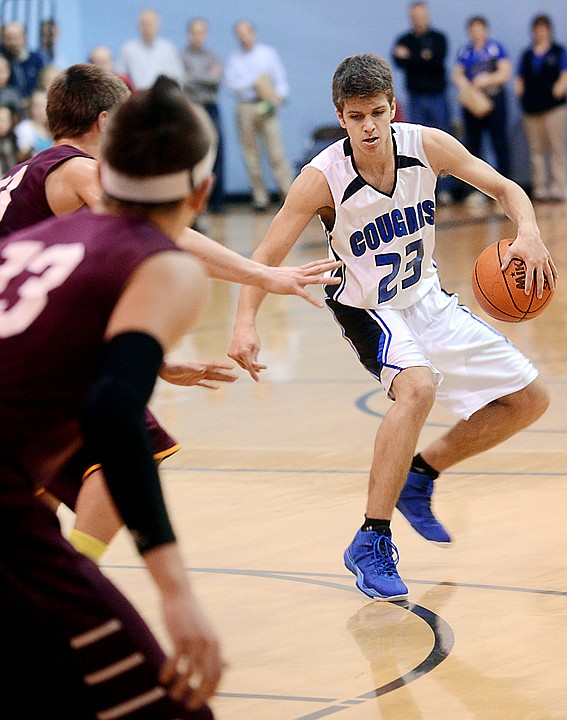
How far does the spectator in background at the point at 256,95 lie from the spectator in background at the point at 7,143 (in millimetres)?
4063

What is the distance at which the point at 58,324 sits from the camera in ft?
6.77

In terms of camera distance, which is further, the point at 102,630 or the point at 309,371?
the point at 309,371

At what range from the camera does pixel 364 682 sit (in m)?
3.48

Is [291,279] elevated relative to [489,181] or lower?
elevated

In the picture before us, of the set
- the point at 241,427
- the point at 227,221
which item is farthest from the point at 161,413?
the point at 227,221

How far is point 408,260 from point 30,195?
145 centimetres

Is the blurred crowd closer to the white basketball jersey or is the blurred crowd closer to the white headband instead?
the white basketball jersey

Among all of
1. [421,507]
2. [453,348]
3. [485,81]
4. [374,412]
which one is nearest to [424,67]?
[485,81]

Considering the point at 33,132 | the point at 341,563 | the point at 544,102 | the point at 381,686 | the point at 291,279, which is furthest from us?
the point at 544,102

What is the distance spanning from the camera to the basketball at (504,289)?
4684 mm

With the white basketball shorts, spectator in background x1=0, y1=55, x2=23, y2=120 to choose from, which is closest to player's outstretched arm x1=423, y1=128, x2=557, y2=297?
the white basketball shorts

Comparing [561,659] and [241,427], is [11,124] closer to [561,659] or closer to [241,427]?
[241,427]

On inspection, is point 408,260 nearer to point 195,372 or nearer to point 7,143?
point 195,372

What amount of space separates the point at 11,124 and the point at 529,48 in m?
6.70
